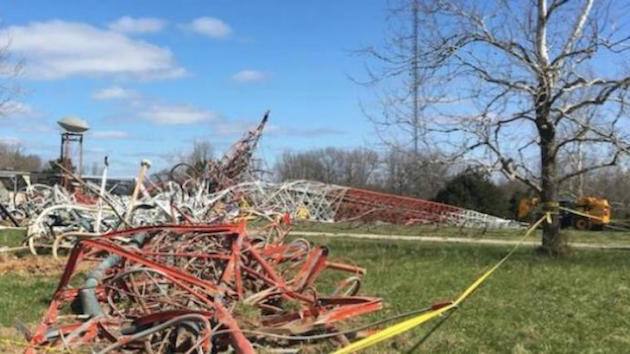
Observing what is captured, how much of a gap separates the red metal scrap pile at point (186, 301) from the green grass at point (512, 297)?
2.62 feet

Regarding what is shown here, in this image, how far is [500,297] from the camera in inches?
372

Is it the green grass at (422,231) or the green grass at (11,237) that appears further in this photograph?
the green grass at (422,231)

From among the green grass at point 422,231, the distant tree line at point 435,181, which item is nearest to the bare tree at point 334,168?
the distant tree line at point 435,181

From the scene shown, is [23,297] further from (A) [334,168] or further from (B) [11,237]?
(A) [334,168]

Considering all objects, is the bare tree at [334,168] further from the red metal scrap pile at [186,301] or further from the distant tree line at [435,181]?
the red metal scrap pile at [186,301]

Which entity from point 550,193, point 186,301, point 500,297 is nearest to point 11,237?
point 550,193

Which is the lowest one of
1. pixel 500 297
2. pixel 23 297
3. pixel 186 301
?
pixel 23 297

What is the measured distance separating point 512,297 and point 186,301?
174 inches

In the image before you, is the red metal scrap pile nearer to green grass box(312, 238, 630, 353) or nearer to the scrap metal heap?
the scrap metal heap

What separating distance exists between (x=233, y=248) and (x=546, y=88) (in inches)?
360

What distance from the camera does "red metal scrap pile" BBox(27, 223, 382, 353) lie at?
567 cm

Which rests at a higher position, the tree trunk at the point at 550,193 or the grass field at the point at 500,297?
the tree trunk at the point at 550,193

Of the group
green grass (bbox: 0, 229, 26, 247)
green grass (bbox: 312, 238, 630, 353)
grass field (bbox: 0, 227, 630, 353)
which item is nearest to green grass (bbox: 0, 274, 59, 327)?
grass field (bbox: 0, 227, 630, 353)

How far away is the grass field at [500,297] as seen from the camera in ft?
23.5
